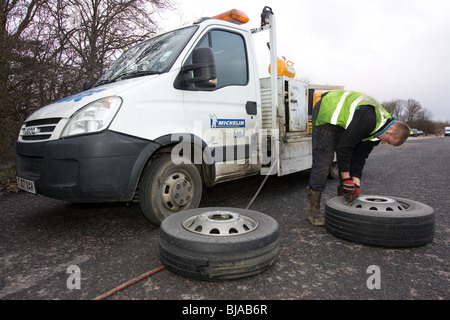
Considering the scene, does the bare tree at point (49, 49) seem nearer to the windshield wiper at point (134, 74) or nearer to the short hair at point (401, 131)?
the windshield wiper at point (134, 74)

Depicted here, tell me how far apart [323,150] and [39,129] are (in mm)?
2902

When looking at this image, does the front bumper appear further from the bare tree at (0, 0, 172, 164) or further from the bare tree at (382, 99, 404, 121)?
the bare tree at (382, 99, 404, 121)

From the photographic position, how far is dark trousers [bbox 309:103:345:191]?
10.3 ft

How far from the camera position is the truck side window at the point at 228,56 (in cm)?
338

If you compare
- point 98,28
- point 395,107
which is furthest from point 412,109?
point 98,28

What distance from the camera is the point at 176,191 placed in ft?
9.58

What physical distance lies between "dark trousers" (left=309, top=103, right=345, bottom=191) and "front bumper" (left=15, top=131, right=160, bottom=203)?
74.5 inches

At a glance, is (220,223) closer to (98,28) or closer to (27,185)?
(27,185)

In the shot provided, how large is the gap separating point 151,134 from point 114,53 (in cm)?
745

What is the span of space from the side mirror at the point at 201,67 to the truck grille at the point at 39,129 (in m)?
1.30

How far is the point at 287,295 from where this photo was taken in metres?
1.78

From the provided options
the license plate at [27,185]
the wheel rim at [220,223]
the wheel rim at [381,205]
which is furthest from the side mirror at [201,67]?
the wheel rim at [381,205]
